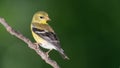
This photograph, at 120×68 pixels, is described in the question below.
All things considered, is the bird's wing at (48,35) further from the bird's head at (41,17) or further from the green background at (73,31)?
the green background at (73,31)

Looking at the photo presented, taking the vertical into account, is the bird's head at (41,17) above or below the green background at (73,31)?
below

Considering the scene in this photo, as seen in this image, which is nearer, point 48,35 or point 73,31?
point 48,35

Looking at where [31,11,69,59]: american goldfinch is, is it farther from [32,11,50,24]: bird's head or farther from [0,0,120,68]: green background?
[0,0,120,68]: green background

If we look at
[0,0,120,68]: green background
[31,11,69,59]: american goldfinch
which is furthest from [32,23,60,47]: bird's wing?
[0,0,120,68]: green background

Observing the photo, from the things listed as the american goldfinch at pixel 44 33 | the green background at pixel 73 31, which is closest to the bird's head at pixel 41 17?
the american goldfinch at pixel 44 33

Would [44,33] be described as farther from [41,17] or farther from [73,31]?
[73,31]

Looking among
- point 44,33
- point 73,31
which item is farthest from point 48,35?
point 73,31

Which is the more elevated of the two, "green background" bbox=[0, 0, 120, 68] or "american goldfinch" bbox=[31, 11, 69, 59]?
"green background" bbox=[0, 0, 120, 68]

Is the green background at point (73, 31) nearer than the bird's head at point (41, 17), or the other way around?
the bird's head at point (41, 17)
